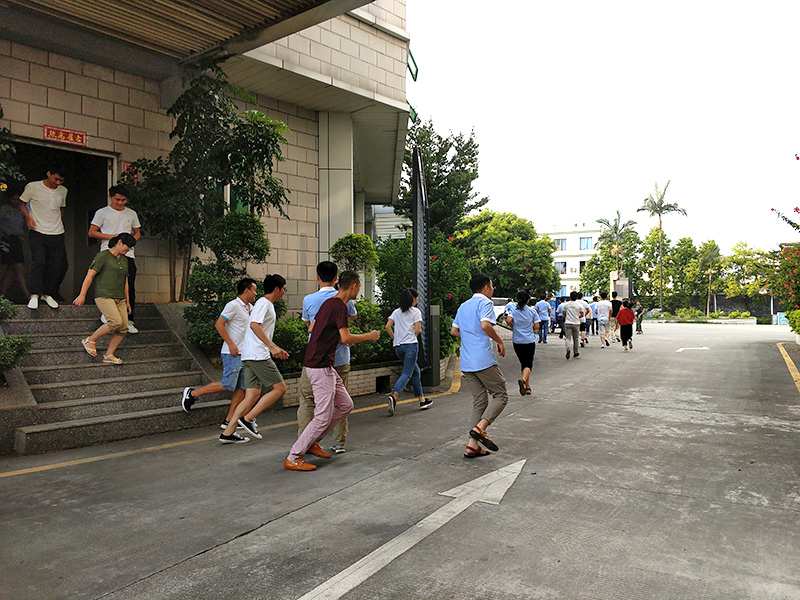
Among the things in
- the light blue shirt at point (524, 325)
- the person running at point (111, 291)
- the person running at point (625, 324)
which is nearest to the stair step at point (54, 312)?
the person running at point (111, 291)

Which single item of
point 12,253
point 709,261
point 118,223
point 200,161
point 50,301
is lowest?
point 50,301

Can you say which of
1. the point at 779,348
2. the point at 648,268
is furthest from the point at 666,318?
the point at 779,348

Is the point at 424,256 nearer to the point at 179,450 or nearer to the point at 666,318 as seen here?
the point at 179,450

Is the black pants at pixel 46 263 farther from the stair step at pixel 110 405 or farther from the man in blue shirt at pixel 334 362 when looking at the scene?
the man in blue shirt at pixel 334 362

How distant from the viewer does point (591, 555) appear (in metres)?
3.47

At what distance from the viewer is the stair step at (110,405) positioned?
631 cm

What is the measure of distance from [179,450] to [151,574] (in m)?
2.96

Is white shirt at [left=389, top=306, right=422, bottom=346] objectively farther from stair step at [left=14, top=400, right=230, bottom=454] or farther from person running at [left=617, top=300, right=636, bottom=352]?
person running at [left=617, top=300, right=636, bottom=352]

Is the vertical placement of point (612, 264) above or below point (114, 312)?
above

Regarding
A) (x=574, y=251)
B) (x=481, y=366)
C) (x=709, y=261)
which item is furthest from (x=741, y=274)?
(x=481, y=366)

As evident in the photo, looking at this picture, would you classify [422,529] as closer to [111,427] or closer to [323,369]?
[323,369]

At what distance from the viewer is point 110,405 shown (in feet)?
22.1

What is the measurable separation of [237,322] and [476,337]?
263 cm

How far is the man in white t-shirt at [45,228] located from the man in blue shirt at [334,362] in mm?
4218
